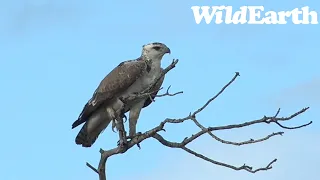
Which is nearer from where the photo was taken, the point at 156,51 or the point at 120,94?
the point at 120,94

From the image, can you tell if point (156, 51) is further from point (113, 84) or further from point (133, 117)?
point (133, 117)

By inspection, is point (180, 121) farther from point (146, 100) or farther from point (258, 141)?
point (146, 100)

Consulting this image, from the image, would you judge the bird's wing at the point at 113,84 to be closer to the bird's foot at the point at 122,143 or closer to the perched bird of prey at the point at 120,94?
the perched bird of prey at the point at 120,94

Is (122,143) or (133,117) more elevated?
(133,117)

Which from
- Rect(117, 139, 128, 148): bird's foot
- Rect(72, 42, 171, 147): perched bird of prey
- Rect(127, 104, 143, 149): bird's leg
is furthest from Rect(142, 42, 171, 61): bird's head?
Rect(117, 139, 128, 148): bird's foot

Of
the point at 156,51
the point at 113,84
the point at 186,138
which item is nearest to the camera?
the point at 186,138

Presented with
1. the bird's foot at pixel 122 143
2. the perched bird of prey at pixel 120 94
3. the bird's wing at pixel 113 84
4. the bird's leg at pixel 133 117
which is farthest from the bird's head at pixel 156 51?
the bird's foot at pixel 122 143

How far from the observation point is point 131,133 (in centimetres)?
1170

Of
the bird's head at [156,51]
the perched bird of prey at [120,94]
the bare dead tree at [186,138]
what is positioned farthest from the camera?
the bird's head at [156,51]

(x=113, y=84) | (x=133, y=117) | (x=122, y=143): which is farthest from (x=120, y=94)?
(x=122, y=143)

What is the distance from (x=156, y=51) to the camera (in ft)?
40.4

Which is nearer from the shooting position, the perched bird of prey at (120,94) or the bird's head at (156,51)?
the perched bird of prey at (120,94)

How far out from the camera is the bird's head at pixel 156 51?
12.3m

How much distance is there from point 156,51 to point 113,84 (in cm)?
94
